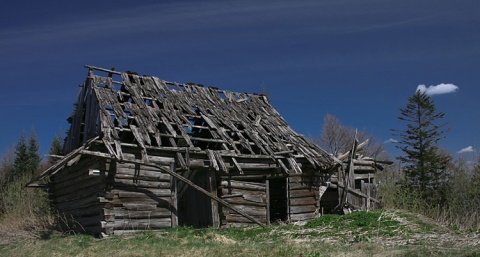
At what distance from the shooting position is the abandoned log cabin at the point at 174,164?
14.0m

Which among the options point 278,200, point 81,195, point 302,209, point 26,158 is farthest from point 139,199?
point 26,158

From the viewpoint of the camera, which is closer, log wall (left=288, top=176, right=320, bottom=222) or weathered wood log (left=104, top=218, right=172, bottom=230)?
weathered wood log (left=104, top=218, right=172, bottom=230)

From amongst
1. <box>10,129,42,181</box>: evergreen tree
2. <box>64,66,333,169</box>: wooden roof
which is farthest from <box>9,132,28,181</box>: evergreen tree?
<box>64,66,333,169</box>: wooden roof

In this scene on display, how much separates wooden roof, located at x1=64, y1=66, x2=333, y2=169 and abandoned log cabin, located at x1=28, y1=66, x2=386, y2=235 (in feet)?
0.15

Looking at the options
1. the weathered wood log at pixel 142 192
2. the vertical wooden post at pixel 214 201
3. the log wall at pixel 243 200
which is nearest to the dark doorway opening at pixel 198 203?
the vertical wooden post at pixel 214 201

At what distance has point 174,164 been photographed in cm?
1513

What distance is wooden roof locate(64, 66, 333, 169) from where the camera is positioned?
601 inches

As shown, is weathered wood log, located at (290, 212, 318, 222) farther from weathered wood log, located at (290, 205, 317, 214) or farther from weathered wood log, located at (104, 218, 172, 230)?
weathered wood log, located at (104, 218, 172, 230)

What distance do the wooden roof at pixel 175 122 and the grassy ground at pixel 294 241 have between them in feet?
10.1

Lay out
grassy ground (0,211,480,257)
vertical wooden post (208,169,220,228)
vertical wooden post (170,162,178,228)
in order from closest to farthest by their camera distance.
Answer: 1. grassy ground (0,211,480,257)
2. vertical wooden post (170,162,178,228)
3. vertical wooden post (208,169,220,228)

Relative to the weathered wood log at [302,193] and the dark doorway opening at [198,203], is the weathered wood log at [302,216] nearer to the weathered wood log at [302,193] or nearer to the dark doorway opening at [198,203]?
the weathered wood log at [302,193]

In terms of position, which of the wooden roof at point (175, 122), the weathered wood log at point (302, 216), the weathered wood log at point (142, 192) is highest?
the wooden roof at point (175, 122)

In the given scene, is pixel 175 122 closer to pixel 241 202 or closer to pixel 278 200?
pixel 241 202

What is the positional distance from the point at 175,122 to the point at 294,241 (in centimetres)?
735
